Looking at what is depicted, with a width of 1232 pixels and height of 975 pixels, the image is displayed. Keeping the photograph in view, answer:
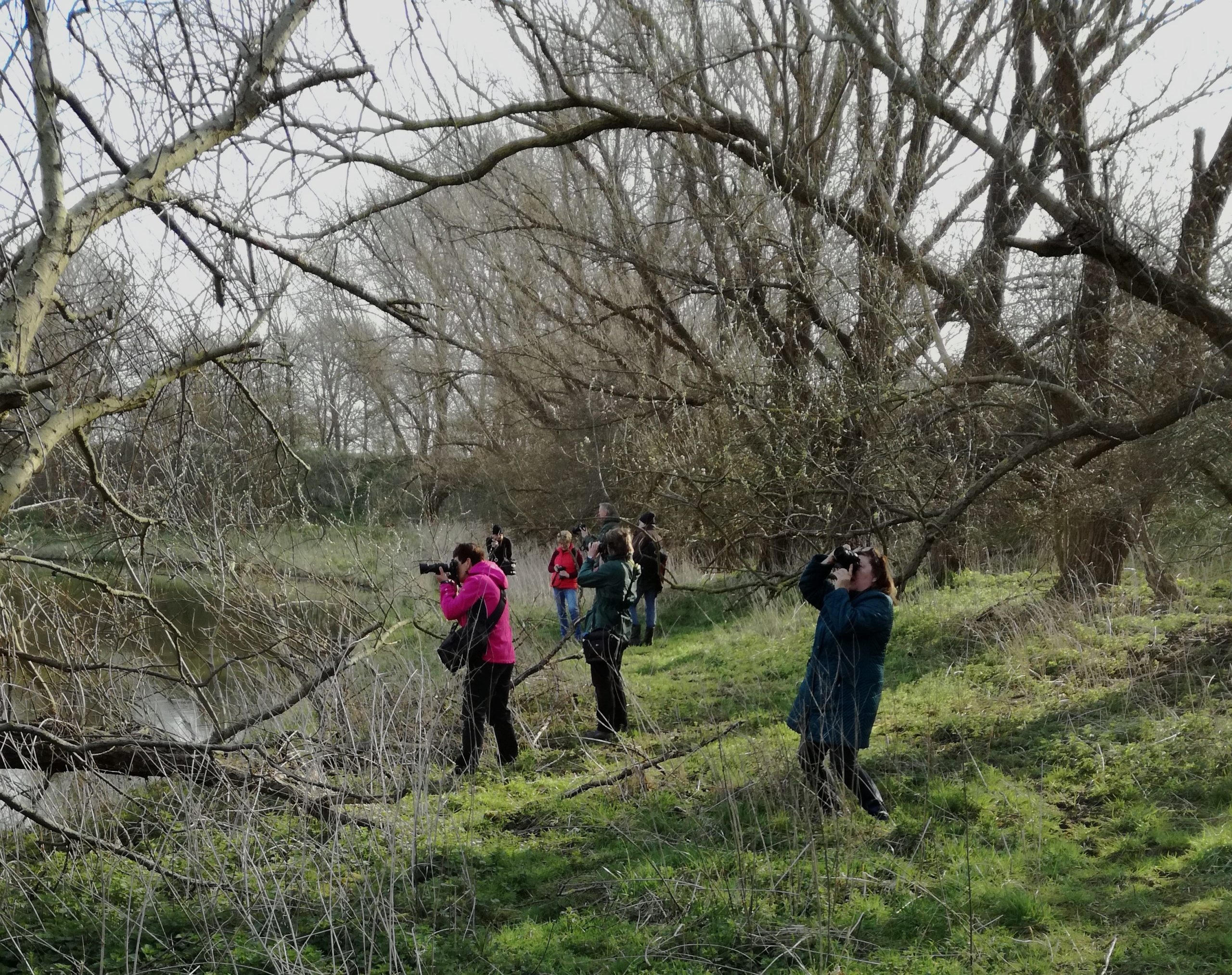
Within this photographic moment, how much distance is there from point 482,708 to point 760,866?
283 centimetres

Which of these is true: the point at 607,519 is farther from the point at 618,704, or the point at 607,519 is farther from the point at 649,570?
the point at 618,704

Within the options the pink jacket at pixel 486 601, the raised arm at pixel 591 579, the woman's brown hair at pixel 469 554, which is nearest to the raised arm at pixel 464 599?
the pink jacket at pixel 486 601

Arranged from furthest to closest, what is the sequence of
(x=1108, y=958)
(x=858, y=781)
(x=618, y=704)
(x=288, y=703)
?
(x=618, y=704) → (x=288, y=703) → (x=858, y=781) → (x=1108, y=958)

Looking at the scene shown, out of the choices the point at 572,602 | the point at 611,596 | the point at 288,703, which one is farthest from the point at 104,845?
the point at 572,602

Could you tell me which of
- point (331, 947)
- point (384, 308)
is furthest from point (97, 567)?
point (331, 947)

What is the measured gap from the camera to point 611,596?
26.5ft

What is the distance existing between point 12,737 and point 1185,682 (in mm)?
7379

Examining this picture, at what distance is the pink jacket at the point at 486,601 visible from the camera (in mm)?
7031

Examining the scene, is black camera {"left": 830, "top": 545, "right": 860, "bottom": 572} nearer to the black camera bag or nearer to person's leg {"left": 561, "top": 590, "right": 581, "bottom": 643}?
the black camera bag

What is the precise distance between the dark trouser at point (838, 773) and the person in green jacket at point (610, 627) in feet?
8.49

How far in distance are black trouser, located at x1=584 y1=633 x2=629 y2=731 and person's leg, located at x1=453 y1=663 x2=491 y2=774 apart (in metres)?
0.97

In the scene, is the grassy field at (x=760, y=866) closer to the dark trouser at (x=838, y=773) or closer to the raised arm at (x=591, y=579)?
the dark trouser at (x=838, y=773)

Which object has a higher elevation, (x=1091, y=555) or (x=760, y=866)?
(x=1091, y=555)

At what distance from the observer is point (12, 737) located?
17.3ft
